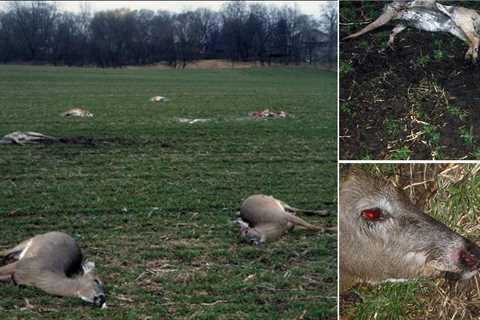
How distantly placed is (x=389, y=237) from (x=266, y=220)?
3.96m

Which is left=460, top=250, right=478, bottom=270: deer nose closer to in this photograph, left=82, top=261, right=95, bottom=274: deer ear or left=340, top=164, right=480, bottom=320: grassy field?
left=340, top=164, right=480, bottom=320: grassy field

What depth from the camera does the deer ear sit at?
5.21m

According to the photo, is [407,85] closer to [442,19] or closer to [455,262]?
[442,19]

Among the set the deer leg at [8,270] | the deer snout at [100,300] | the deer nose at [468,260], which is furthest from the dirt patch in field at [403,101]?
the deer leg at [8,270]

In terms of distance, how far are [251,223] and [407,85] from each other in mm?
4180

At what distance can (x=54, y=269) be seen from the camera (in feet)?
16.6

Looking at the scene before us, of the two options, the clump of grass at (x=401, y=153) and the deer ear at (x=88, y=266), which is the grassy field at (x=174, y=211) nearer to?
the deer ear at (x=88, y=266)

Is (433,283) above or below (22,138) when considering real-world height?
above

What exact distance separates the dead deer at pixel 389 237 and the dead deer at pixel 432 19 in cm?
55

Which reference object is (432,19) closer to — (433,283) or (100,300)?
(433,283)

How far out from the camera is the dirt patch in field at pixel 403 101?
96.2 inches

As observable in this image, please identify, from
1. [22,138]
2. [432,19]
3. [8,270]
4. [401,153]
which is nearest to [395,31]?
[432,19]

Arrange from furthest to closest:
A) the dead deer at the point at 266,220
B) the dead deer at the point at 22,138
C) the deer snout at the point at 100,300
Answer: the dead deer at the point at 22,138 → the dead deer at the point at 266,220 → the deer snout at the point at 100,300

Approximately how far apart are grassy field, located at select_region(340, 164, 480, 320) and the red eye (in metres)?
0.13
